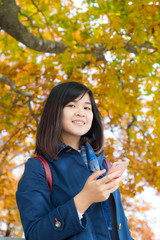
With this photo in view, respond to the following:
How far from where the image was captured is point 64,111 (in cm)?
158

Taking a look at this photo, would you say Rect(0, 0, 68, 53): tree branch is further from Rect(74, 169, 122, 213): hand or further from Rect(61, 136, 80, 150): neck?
Rect(74, 169, 122, 213): hand

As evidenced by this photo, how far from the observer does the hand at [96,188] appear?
1171 millimetres

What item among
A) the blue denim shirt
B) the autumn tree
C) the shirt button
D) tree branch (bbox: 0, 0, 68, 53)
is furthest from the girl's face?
tree branch (bbox: 0, 0, 68, 53)

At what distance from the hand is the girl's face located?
44 cm


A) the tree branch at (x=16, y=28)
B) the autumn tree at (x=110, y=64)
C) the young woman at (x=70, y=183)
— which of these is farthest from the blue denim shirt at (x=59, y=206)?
the tree branch at (x=16, y=28)

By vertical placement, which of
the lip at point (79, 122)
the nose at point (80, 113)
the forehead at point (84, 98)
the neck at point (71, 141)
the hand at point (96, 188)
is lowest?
the hand at point (96, 188)

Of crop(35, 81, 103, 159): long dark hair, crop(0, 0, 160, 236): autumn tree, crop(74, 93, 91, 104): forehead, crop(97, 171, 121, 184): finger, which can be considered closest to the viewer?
crop(97, 171, 121, 184): finger

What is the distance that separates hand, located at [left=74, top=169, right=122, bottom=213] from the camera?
1171 millimetres

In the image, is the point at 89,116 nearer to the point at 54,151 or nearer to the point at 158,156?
the point at 54,151

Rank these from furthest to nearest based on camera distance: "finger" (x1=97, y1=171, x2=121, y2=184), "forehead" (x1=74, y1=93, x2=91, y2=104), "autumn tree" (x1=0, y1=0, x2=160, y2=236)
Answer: "autumn tree" (x1=0, y1=0, x2=160, y2=236)
"forehead" (x1=74, y1=93, x2=91, y2=104)
"finger" (x1=97, y1=171, x2=121, y2=184)

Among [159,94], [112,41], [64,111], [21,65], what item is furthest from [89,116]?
[21,65]

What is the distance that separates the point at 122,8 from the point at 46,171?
2660 millimetres

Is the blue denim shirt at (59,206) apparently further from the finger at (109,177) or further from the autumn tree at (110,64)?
the autumn tree at (110,64)

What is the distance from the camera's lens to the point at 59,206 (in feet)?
4.04
